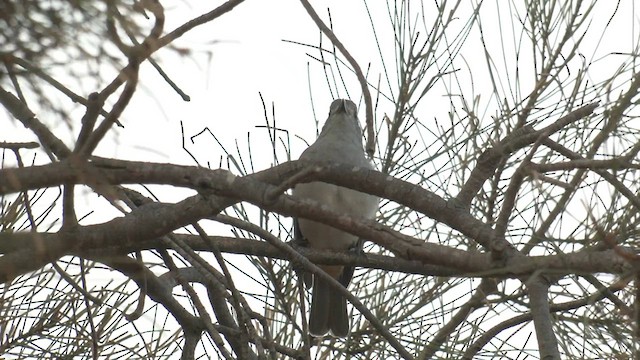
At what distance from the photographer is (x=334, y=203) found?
15.3ft

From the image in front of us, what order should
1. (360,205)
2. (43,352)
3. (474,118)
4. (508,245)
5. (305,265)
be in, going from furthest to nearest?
(360,205) → (474,118) → (43,352) → (305,265) → (508,245)

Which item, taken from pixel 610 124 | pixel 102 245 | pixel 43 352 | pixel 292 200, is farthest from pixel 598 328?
pixel 43 352

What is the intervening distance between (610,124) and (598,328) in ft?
2.62

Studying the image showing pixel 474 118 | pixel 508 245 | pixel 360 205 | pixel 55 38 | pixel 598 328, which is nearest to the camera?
pixel 55 38

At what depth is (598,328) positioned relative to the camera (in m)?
2.91

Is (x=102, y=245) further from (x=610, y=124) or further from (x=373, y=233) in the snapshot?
(x=610, y=124)

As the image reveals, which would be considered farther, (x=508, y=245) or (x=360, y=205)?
(x=360, y=205)

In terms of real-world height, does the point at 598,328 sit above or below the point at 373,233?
above

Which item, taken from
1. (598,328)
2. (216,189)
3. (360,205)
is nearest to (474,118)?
(598,328)

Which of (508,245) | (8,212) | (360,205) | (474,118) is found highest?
(360,205)

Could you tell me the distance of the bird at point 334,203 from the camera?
4586 mm

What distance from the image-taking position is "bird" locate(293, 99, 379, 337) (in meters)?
4.59

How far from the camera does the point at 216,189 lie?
7.12ft

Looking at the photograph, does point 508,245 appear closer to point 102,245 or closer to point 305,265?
point 305,265
